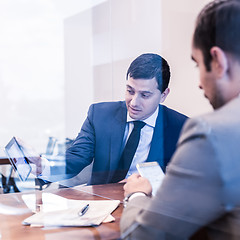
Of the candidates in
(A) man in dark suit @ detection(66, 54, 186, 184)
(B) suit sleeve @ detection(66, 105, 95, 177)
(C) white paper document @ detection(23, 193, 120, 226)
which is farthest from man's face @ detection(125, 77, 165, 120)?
(C) white paper document @ detection(23, 193, 120, 226)

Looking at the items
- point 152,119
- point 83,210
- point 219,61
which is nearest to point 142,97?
point 152,119

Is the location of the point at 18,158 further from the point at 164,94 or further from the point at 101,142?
the point at 164,94

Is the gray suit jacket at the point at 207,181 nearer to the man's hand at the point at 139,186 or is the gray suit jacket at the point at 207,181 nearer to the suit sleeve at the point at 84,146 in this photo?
the man's hand at the point at 139,186

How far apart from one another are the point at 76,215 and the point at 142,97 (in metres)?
0.56

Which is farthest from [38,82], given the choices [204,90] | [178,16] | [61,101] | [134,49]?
[204,90]

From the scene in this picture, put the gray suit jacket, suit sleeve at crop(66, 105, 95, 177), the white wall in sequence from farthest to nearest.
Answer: suit sleeve at crop(66, 105, 95, 177)
the white wall
the gray suit jacket

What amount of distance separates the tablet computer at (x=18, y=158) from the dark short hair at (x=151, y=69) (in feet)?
2.24

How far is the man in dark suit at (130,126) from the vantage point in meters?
1.42

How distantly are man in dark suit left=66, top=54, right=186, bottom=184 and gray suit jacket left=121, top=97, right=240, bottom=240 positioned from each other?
35cm

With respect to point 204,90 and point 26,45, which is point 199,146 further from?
point 26,45

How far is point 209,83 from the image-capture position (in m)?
0.94

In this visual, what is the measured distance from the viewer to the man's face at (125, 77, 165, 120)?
1473 mm

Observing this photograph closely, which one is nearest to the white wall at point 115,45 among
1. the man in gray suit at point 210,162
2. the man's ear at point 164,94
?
the man's ear at point 164,94

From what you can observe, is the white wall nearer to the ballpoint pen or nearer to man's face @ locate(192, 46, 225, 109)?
man's face @ locate(192, 46, 225, 109)
